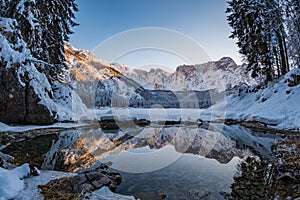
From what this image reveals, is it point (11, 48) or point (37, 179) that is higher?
point (11, 48)

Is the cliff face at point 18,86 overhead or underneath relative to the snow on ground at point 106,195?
overhead

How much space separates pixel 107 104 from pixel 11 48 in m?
68.5

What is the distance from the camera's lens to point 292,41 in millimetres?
15188

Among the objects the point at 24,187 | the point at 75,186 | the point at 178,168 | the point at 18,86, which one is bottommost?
the point at 178,168

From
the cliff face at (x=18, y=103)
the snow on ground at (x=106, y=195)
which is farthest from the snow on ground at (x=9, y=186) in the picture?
the cliff face at (x=18, y=103)

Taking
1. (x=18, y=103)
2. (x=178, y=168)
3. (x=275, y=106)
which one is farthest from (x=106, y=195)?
(x=275, y=106)

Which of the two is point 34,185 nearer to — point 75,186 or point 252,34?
point 75,186

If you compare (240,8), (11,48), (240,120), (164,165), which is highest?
(240,8)

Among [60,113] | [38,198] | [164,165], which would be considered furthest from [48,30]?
[38,198]

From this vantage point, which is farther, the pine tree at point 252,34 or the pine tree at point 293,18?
the pine tree at point 252,34

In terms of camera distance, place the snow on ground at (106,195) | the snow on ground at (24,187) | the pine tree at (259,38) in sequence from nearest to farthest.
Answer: the snow on ground at (24,187) < the snow on ground at (106,195) < the pine tree at (259,38)

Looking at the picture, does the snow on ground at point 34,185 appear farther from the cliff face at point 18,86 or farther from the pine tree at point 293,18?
the pine tree at point 293,18

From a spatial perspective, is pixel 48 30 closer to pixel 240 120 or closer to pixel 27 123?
pixel 27 123

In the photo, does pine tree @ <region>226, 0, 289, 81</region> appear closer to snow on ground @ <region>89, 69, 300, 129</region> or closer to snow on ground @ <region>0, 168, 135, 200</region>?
snow on ground @ <region>89, 69, 300, 129</region>
